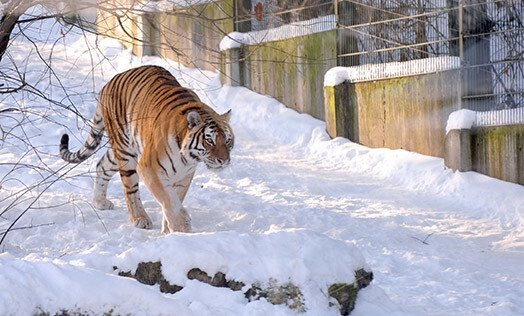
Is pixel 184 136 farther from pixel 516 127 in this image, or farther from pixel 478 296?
pixel 516 127

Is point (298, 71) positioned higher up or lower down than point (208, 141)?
higher up

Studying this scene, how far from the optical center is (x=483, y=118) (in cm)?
812

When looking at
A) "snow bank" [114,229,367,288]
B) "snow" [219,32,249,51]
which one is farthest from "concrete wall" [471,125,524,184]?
"snow" [219,32,249,51]

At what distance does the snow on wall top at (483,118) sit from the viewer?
25.6 ft

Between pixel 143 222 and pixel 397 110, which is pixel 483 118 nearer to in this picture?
pixel 397 110

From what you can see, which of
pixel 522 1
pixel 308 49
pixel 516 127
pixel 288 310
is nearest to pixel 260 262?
pixel 288 310

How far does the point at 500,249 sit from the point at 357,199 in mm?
2200

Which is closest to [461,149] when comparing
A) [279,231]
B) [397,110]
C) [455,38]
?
[455,38]

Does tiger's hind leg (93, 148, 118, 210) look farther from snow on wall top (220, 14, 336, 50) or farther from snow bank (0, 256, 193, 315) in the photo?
snow bank (0, 256, 193, 315)

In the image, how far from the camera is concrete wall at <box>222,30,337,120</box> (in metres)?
11.4

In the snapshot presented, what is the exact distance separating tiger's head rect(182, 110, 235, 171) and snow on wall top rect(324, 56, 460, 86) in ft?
13.4

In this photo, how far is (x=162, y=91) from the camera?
692 cm

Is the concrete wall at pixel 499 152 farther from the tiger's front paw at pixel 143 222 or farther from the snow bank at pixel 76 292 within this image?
the snow bank at pixel 76 292

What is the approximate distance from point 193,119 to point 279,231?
2.14 metres
